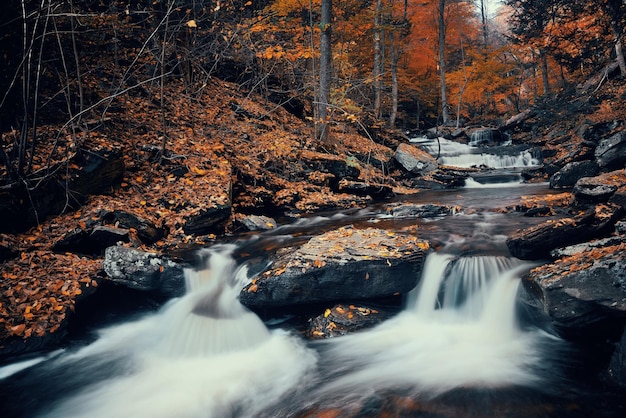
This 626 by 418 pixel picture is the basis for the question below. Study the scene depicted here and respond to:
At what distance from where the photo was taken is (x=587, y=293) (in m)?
3.69

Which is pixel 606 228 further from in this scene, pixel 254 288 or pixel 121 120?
pixel 121 120

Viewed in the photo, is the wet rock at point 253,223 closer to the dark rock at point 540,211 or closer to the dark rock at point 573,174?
the dark rock at point 540,211

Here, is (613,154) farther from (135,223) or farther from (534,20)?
(135,223)

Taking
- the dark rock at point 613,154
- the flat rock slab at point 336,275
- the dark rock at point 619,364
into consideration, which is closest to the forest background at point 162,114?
the flat rock slab at point 336,275

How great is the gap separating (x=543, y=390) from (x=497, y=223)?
4475mm

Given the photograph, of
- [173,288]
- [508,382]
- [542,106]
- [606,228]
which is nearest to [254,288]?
[173,288]

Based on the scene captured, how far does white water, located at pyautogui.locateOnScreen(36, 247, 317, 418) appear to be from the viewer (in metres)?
4.00

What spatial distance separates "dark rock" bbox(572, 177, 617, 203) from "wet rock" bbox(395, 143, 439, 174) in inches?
251

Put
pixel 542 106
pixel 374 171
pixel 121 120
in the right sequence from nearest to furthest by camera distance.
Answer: pixel 121 120
pixel 374 171
pixel 542 106

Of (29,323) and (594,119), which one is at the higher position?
(594,119)

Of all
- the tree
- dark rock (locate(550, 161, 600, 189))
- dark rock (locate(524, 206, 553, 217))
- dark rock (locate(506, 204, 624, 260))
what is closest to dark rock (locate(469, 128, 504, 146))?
the tree

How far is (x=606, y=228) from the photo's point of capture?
547cm

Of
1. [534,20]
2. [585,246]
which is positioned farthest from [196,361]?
[534,20]

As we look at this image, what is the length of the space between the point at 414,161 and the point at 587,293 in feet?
36.4
